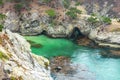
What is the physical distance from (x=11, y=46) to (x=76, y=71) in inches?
949

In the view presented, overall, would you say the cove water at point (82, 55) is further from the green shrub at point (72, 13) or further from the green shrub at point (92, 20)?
the green shrub at point (92, 20)

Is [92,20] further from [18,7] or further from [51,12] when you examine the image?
[18,7]

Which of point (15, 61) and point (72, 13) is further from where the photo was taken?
point (72, 13)

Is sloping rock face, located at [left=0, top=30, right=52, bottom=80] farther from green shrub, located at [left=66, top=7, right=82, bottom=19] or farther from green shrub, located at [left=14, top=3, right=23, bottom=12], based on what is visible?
green shrub, located at [left=14, top=3, right=23, bottom=12]

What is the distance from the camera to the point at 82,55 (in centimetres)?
8131

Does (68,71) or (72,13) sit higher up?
(72,13)

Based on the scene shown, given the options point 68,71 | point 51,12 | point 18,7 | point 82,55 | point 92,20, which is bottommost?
point 82,55

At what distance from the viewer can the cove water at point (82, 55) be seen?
218 ft

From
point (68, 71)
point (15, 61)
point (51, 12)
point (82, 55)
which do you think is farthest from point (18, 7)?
point (15, 61)

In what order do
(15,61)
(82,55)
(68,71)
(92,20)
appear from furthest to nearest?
(92,20), (82,55), (68,71), (15,61)

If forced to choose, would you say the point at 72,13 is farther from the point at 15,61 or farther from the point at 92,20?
the point at 15,61

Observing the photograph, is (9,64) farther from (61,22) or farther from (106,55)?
(61,22)

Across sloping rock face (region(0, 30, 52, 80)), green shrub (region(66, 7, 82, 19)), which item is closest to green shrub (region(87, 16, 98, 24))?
green shrub (region(66, 7, 82, 19))

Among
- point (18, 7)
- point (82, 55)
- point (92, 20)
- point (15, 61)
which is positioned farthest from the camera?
point (18, 7)
